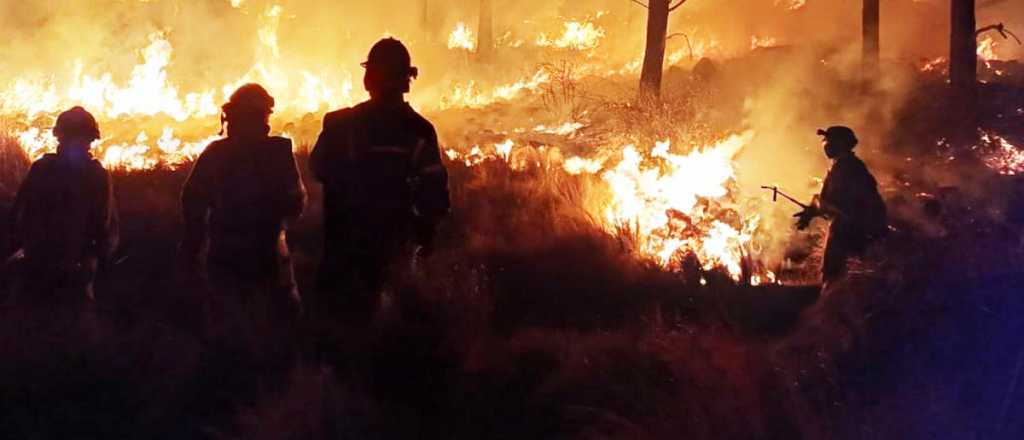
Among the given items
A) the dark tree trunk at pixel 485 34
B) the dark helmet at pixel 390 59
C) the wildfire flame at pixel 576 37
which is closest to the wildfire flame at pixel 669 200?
the dark helmet at pixel 390 59

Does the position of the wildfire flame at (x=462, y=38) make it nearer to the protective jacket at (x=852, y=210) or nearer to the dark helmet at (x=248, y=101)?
the protective jacket at (x=852, y=210)

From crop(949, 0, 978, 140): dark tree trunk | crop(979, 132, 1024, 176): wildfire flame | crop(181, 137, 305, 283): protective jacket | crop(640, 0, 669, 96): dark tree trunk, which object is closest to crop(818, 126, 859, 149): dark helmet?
crop(181, 137, 305, 283): protective jacket

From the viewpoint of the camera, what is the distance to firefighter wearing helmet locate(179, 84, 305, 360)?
4.34 metres

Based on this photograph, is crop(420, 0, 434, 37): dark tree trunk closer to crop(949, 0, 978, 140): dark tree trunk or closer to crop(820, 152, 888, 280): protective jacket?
crop(949, 0, 978, 140): dark tree trunk

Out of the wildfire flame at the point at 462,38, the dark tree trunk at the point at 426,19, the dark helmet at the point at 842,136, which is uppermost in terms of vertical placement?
the dark tree trunk at the point at 426,19

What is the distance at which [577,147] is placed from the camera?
45.6 feet

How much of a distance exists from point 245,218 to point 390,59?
1244 millimetres

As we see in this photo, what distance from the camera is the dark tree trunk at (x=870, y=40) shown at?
1677 cm

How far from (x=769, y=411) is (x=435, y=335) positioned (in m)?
2.23

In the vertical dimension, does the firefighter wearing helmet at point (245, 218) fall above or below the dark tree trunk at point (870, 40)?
below

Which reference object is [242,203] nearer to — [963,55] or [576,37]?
[963,55]

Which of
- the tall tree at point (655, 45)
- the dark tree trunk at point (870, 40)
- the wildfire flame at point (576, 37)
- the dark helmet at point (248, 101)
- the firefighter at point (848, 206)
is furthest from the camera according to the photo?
the wildfire flame at point (576, 37)

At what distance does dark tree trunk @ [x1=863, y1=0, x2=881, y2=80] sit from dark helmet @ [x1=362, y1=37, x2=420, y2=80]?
15.3 m

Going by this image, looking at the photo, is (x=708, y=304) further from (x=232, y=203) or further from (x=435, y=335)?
(x=232, y=203)
